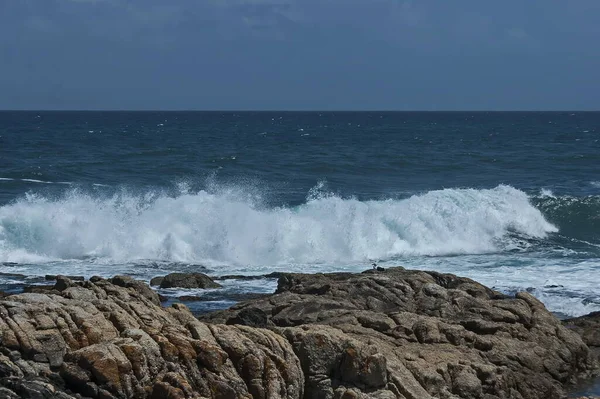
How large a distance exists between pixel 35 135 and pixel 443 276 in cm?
6819

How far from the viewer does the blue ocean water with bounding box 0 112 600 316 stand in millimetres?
29406

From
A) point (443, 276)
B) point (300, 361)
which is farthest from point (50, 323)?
point (443, 276)

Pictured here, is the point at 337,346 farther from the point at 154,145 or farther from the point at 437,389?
the point at 154,145

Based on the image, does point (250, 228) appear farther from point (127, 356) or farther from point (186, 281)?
point (127, 356)

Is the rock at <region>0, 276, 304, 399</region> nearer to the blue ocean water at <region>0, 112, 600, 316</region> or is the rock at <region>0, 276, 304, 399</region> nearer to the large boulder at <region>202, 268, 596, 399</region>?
the large boulder at <region>202, 268, 596, 399</region>

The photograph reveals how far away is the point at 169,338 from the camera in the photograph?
493 inches

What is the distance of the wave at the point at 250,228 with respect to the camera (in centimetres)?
3228

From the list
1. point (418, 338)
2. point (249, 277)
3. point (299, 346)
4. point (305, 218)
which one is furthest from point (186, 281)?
point (305, 218)

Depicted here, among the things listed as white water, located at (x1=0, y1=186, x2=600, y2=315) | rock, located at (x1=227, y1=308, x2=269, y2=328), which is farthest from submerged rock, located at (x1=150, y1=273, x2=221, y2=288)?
rock, located at (x1=227, y1=308, x2=269, y2=328)

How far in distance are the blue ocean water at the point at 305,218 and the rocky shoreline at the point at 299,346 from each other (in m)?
5.22

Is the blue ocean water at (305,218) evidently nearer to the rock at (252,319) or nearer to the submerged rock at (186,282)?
the submerged rock at (186,282)

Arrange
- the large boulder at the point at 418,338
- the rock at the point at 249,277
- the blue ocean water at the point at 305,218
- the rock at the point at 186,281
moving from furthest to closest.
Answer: the blue ocean water at the point at 305,218
the rock at the point at 249,277
the rock at the point at 186,281
the large boulder at the point at 418,338

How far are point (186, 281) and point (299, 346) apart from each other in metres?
11.1

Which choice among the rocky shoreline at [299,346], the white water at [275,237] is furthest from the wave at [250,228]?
the rocky shoreline at [299,346]
